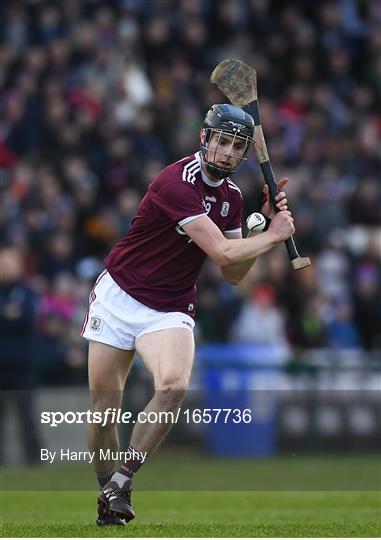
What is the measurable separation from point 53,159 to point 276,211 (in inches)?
360

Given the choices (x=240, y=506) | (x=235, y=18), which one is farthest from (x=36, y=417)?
(x=235, y=18)

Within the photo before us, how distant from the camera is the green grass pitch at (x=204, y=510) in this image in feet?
25.5

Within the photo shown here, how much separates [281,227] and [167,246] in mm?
763

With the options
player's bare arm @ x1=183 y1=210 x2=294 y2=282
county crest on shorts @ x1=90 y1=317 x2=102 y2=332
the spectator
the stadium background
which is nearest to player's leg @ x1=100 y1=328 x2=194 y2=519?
county crest on shorts @ x1=90 y1=317 x2=102 y2=332

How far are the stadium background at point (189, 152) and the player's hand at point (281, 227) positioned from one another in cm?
648

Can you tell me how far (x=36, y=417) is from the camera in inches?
540

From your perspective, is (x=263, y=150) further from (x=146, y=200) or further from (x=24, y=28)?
(x=24, y=28)

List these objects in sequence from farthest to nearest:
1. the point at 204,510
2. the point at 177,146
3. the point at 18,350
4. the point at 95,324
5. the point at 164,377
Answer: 1. the point at 177,146
2. the point at 18,350
3. the point at 204,510
4. the point at 95,324
5. the point at 164,377

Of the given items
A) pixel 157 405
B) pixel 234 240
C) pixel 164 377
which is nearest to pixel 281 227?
pixel 234 240

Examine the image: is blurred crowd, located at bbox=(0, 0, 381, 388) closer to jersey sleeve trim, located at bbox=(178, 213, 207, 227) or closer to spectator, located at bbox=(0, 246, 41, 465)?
spectator, located at bbox=(0, 246, 41, 465)

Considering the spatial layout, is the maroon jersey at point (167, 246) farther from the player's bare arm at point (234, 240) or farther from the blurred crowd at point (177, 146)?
the blurred crowd at point (177, 146)

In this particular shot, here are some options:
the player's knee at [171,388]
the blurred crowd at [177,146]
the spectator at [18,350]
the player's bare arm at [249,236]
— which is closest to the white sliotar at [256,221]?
the player's bare arm at [249,236]

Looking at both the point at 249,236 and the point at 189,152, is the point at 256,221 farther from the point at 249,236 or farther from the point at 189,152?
the point at 189,152

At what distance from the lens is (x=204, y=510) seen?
9938mm
